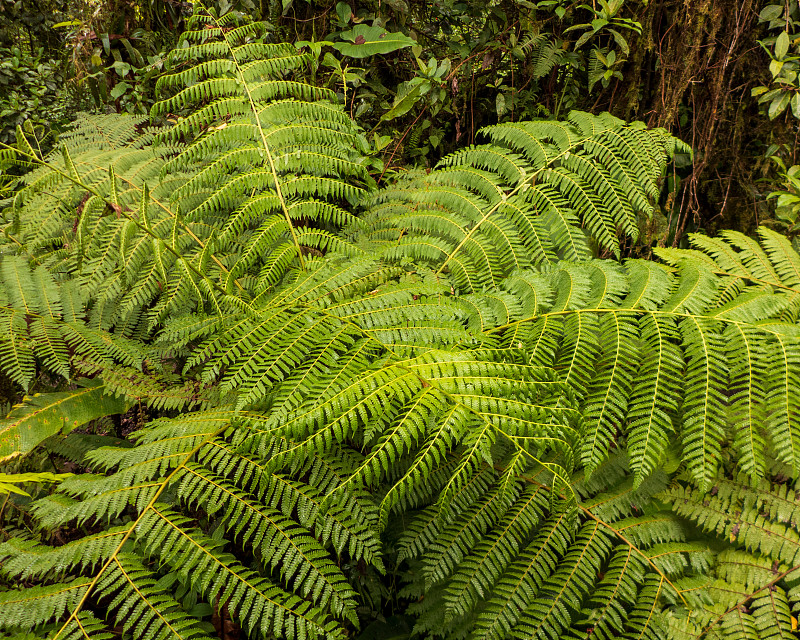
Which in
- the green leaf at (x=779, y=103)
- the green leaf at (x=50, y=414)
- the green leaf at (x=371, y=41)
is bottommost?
the green leaf at (x=50, y=414)

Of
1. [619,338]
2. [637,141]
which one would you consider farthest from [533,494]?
[637,141]

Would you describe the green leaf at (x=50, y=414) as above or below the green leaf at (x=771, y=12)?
below

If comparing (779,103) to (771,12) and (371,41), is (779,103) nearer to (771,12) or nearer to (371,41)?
(771,12)

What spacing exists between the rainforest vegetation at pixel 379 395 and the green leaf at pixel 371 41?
4 centimetres

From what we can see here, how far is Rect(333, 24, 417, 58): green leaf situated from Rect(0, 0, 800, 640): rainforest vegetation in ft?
0.13

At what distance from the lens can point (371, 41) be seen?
9.05ft

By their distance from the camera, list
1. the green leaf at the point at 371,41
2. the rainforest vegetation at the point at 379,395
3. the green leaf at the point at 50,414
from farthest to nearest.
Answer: the green leaf at the point at 371,41
the green leaf at the point at 50,414
the rainforest vegetation at the point at 379,395

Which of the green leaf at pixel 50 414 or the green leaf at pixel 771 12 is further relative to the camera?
the green leaf at pixel 771 12

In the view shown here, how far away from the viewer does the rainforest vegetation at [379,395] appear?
114cm

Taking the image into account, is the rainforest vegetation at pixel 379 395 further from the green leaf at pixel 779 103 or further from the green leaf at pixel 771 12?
the green leaf at pixel 779 103

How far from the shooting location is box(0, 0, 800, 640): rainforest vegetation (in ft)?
3.75

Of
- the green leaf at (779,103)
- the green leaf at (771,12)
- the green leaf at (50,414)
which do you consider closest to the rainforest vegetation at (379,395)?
the green leaf at (50,414)

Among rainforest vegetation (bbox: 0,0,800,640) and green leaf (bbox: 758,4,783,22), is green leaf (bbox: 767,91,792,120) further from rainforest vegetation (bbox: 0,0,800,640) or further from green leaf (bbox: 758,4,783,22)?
green leaf (bbox: 758,4,783,22)

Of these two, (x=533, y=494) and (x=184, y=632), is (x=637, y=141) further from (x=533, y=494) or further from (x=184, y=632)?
(x=184, y=632)
